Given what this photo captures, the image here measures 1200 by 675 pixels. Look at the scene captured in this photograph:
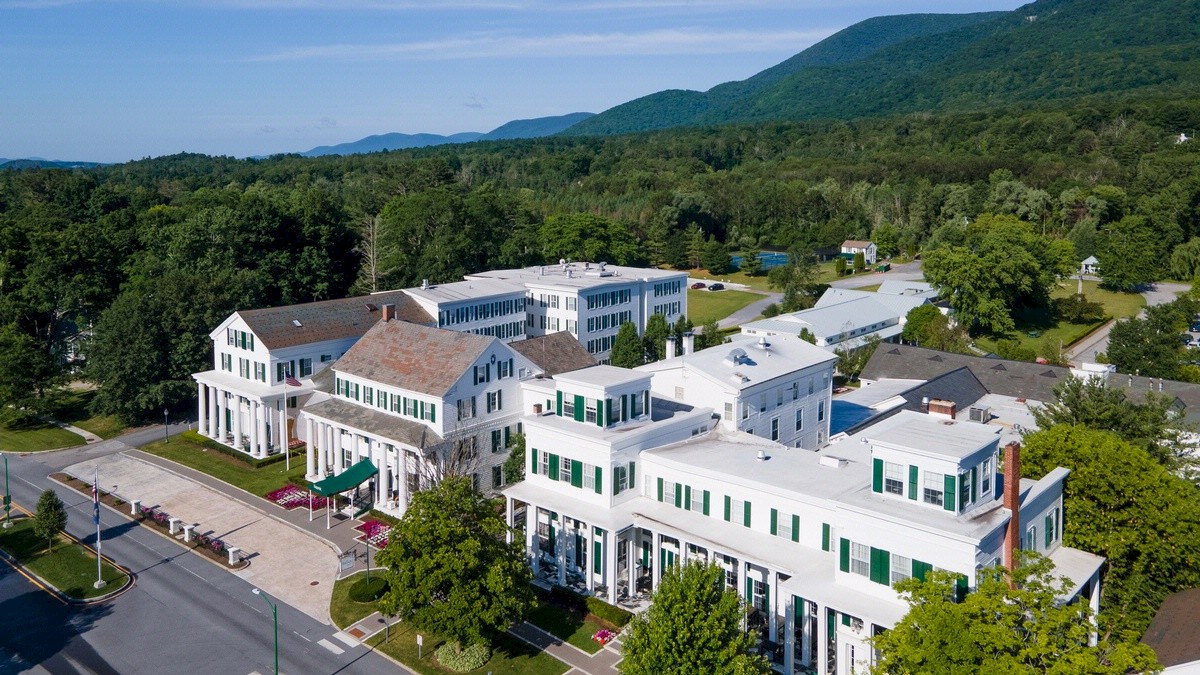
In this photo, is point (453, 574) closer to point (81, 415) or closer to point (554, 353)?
point (554, 353)

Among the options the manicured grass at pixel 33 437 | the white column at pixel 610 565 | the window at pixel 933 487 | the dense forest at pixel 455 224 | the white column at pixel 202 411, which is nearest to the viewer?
the window at pixel 933 487

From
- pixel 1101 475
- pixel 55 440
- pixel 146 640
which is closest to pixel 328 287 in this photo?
pixel 55 440

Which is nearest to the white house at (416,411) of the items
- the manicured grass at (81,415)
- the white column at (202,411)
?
the white column at (202,411)

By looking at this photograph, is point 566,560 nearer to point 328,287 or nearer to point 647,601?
point 647,601

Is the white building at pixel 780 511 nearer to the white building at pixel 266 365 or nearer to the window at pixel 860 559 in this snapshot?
the window at pixel 860 559

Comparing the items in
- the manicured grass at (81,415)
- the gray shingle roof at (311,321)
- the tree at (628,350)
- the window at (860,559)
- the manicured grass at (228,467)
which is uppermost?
the gray shingle roof at (311,321)

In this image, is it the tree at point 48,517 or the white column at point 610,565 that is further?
the tree at point 48,517

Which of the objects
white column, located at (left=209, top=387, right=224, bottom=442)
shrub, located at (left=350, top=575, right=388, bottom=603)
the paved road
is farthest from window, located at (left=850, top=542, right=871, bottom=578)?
white column, located at (left=209, top=387, right=224, bottom=442)
